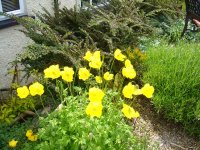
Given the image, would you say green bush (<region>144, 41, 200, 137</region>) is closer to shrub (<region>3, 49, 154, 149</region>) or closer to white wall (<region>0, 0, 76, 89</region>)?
shrub (<region>3, 49, 154, 149</region>)

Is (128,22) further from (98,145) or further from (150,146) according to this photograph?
(98,145)

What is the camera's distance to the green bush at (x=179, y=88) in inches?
144

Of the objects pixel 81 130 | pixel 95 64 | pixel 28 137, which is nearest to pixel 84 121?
pixel 81 130

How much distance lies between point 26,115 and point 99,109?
1.73m

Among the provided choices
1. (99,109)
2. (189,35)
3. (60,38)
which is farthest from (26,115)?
(189,35)

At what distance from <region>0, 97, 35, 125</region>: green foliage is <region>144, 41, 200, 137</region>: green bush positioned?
125 cm

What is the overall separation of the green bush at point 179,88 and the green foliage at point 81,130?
2.52 feet

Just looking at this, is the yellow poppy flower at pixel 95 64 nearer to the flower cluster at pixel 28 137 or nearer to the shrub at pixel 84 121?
the shrub at pixel 84 121

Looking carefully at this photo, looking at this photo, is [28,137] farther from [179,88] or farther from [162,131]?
[179,88]

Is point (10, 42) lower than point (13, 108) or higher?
higher

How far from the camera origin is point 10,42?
15.5ft

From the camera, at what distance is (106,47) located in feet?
14.3

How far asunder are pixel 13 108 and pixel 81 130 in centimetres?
154

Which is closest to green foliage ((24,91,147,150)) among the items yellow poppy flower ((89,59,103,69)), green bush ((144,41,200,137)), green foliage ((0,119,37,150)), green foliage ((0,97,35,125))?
yellow poppy flower ((89,59,103,69))
